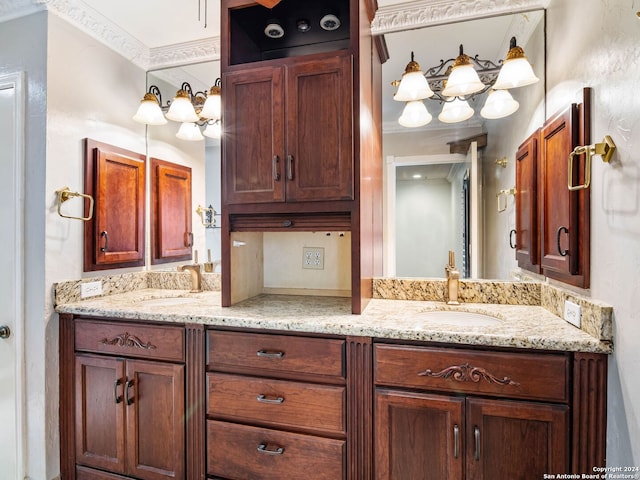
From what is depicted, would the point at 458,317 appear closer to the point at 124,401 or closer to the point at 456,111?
the point at 456,111

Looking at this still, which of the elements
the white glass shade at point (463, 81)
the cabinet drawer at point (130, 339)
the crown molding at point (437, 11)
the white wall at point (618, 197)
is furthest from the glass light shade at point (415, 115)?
the cabinet drawer at point (130, 339)

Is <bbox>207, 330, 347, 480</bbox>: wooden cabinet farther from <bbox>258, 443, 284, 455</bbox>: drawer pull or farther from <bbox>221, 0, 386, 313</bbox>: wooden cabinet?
<bbox>221, 0, 386, 313</bbox>: wooden cabinet

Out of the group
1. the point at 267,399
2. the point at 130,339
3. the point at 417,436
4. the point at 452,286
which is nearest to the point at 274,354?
the point at 267,399

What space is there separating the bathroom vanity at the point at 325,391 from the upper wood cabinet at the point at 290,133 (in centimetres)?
57

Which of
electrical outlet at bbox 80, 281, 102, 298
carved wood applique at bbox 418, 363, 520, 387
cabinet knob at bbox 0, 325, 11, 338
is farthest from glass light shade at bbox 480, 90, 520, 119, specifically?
cabinet knob at bbox 0, 325, 11, 338

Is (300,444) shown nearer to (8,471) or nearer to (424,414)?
(424,414)

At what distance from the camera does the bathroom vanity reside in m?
1.17

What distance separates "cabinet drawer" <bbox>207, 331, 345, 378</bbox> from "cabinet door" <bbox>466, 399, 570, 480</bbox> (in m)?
0.51

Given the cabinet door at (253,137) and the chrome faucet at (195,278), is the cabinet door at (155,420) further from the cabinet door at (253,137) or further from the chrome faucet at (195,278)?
the cabinet door at (253,137)

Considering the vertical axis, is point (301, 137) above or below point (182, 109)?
below

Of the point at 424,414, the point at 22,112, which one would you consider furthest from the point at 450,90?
the point at 22,112

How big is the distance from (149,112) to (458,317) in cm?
210

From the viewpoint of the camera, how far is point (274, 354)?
1.42 metres

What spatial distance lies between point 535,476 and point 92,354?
190 cm
